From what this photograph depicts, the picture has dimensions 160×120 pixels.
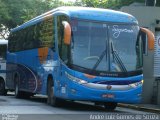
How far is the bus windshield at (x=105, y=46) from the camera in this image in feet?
52.7

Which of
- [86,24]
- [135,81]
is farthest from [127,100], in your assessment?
[86,24]

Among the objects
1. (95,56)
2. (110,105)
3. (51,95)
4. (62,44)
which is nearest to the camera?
(95,56)

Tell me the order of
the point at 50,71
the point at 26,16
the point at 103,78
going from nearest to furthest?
1. the point at 103,78
2. the point at 50,71
3. the point at 26,16

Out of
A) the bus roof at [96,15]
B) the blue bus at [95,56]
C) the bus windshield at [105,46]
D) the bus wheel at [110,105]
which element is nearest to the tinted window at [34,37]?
the blue bus at [95,56]

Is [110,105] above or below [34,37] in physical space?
below

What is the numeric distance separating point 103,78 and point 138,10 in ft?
26.5

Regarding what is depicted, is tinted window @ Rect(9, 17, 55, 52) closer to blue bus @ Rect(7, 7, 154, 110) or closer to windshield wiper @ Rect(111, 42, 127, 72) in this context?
blue bus @ Rect(7, 7, 154, 110)

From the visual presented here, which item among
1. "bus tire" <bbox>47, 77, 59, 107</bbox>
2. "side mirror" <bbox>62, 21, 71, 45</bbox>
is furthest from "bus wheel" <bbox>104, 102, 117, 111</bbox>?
"side mirror" <bbox>62, 21, 71, 45</bbox>

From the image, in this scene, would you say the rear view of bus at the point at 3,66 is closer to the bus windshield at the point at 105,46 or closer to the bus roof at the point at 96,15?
the bus roof at the point at 96,15

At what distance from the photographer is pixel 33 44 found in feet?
69.6

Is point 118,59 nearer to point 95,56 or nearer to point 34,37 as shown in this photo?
point 95,56

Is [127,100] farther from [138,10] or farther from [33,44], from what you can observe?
[138,10]

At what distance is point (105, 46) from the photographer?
646 inches

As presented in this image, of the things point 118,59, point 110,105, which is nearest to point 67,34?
point 118,59
